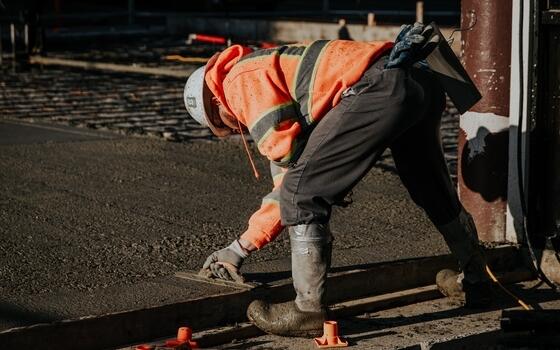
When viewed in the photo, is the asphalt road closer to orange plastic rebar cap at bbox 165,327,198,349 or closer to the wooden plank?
orange plastic rebar cap at bbox 165,327,198,349

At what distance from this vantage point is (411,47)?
5.25 meters

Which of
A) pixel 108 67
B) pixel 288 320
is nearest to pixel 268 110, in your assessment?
pixel 288 320

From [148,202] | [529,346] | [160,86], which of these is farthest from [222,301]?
[160,86]

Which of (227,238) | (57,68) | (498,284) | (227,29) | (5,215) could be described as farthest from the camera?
(227,29)

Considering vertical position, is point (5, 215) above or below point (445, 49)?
below

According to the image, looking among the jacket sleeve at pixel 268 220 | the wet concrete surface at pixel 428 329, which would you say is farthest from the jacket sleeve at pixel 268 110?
the wet concrete surface at pixel 428 329

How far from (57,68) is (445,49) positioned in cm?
1205

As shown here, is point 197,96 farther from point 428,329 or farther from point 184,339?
point 428,329

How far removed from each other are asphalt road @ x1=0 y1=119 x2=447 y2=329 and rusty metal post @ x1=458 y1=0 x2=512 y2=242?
0.36 metres

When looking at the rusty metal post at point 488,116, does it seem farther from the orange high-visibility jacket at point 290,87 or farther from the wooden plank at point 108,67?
the wooden plank at point 108,67

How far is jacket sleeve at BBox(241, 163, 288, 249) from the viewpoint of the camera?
5824 millimetres

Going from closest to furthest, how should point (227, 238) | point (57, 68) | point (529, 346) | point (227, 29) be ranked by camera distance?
point (529, 346) < point (227, 238) < point (57, 68) < point (227, 29)

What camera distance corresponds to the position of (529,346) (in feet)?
17.3

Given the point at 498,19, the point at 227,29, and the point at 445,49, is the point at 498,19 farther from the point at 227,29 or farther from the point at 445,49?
the point at 227,29
